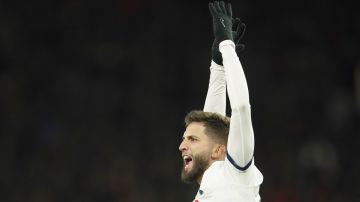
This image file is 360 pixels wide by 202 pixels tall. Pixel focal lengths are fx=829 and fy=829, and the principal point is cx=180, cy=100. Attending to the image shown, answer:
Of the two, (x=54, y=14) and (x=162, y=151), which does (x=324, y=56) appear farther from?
(x=54, y=14)

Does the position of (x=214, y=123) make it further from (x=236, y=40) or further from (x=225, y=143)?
(x=236, y=40)

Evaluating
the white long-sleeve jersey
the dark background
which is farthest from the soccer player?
the dark background

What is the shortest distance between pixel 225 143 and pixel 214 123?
0.12 m

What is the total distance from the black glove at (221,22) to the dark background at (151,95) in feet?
14.5

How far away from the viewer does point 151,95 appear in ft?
32.4

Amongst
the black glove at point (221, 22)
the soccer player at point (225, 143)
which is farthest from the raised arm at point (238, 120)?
the black glove at point (221, 22)

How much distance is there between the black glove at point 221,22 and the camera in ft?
13.9

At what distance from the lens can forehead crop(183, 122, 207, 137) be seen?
419 cm

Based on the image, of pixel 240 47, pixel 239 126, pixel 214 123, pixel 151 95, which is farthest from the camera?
pixel 151 95

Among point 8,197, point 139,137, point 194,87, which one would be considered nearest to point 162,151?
point 139,137

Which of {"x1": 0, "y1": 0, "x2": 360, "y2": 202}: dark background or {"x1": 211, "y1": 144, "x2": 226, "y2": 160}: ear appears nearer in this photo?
{"x1": 211, "y1": 144, "x2": 226, "y2": 160}: ear

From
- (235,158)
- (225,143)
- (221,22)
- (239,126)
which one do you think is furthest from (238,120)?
(221,22)

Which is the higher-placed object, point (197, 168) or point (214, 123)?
point (214, 123)

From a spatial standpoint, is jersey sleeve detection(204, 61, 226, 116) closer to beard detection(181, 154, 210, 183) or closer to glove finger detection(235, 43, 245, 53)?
glove finger detection(235, 43, 245, 53)
